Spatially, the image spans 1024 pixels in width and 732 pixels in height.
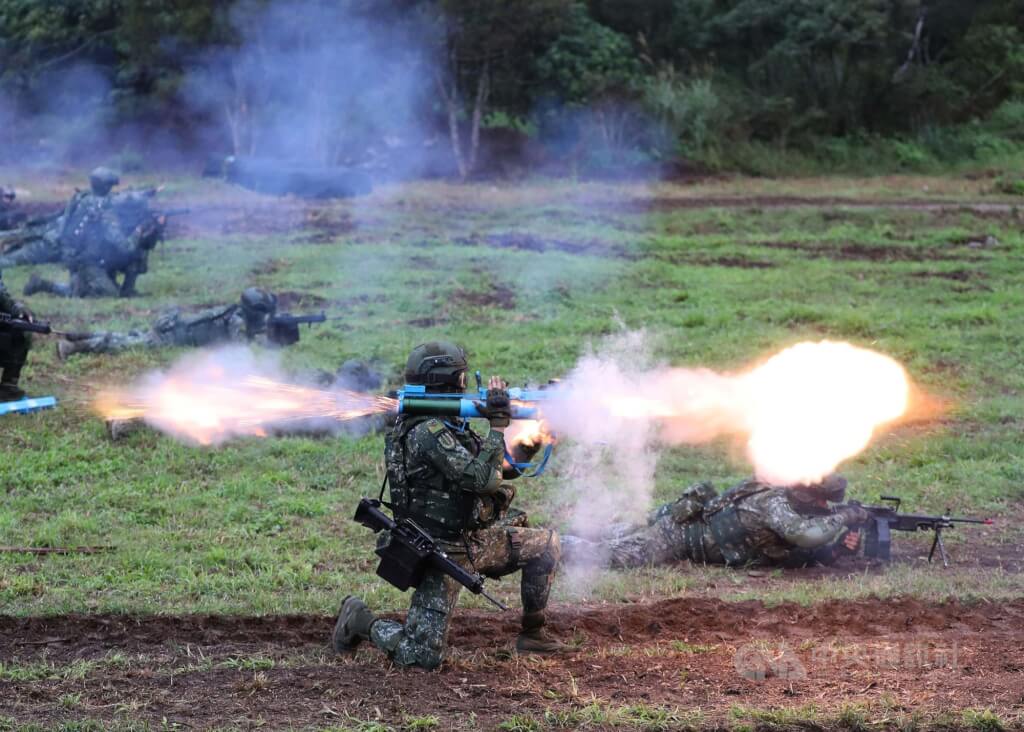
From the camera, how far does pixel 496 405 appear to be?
770 centimetres

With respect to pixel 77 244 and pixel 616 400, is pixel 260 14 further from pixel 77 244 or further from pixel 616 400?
pixel 616 400

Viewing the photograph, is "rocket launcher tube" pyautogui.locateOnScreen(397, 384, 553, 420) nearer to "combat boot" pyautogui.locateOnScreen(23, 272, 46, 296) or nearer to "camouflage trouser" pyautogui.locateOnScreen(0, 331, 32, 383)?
"camouflage trouser" pyautogui.locateOnScreen(0, 331, 32, 383)

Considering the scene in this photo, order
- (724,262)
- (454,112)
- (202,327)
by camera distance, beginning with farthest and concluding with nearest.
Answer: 1. (454,112)
2. (724,262)
3. (202,327)

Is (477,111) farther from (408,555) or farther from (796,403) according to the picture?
(408,555)

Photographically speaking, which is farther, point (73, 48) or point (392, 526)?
point (73, 48)

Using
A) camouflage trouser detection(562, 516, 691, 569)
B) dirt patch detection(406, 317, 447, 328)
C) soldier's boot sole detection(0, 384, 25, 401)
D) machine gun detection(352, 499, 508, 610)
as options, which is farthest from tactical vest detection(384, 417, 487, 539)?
dirt patch detection(406, 317, 447, 328)

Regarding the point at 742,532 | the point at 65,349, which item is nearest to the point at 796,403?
the point at 742,532

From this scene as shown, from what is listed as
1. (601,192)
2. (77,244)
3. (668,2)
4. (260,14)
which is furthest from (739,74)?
(77,244)

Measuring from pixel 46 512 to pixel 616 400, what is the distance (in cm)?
493

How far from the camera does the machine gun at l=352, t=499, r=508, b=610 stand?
25.0 feet

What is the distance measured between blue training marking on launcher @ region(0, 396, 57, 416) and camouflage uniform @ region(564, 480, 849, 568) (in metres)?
6.25

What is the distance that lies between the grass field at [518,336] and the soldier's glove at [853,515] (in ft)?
1.31

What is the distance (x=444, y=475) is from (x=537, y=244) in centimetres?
1574

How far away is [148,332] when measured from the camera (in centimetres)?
1639
